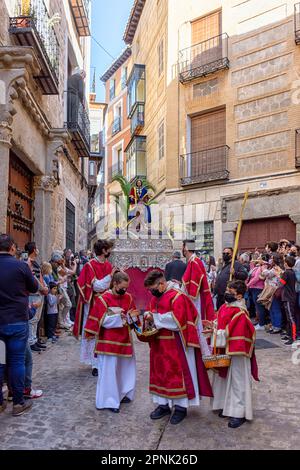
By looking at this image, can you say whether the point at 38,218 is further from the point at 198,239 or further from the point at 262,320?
the point at 198,239

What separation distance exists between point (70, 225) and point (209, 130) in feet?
19.8

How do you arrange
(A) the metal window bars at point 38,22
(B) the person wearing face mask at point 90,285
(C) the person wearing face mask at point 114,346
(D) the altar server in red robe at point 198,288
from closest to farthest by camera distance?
(C) the person wearing face mask at point 114,346
(B) the person wearing face mask at point 90,285
(D) the altar server in red robe at point 198,288
(A) the metal window bars at point 38,22

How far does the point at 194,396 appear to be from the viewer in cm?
420

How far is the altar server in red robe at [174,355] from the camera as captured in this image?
4.18 m

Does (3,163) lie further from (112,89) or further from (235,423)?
(112,89)

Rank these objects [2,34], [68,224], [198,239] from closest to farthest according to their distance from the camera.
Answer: [2,34] → [68,224] → [198,239]

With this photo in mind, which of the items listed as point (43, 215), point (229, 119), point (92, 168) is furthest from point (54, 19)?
point (92, 168)

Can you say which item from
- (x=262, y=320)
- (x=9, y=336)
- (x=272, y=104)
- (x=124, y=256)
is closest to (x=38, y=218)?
(x=124, y=256)

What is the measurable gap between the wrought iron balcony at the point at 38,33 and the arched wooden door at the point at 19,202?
1747mm

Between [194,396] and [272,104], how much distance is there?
12145 millimetres

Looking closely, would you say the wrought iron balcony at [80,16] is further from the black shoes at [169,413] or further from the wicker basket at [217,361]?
the black shoes at [169,413]

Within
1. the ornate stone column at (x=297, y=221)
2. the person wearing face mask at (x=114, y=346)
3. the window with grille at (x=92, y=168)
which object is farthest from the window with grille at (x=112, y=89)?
the person wearing face mask at (x=114, y=346)

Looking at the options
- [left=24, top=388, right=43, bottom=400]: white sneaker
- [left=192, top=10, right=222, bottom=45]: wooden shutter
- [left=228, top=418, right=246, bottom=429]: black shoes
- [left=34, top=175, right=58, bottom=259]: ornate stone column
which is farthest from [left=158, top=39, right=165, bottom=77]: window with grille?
[left=228, top=418, right=246, bottom=429]: black shoes

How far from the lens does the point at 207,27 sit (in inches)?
641
